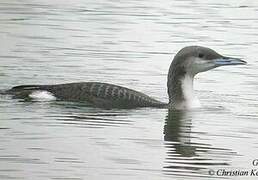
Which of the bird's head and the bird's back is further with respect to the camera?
the bird's head

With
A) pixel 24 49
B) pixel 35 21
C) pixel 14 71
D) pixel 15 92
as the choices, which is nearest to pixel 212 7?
pixel 35 21

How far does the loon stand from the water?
156 mm

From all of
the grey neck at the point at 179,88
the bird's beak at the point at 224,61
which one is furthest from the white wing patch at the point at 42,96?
the bird's beak at the point at 224,61

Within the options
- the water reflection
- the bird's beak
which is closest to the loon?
the bird's beak

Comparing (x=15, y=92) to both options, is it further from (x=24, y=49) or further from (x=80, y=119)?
(x=24, y=49)

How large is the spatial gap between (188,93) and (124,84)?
1293mm

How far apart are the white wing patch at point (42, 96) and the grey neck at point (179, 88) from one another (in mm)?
1254

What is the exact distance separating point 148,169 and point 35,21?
8512mm

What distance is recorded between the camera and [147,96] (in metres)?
12.9

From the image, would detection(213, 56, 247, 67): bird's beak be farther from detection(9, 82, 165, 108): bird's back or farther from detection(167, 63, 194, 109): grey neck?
detection(9, 82, 165, 108): bird's back

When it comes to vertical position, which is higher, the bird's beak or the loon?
the bird's beak

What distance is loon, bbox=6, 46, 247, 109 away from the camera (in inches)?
494

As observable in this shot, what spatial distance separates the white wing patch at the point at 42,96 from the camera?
12.6 meters

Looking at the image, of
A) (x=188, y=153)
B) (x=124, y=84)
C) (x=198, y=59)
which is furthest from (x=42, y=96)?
(x=188, y=153)
